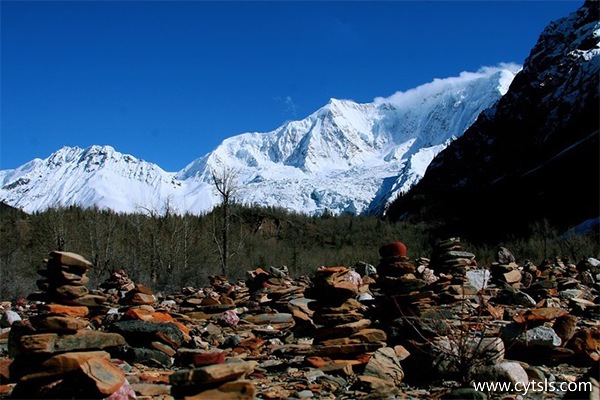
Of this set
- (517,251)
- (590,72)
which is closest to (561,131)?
(590,72)

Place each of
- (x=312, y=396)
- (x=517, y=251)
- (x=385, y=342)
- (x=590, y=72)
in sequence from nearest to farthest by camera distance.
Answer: (x=312, y=396), (x=385, y=342), (x=517, y=251), (x=590, y=72)

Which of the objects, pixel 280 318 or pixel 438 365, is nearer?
pixel 438 365

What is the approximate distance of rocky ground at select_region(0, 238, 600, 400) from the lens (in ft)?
16.6

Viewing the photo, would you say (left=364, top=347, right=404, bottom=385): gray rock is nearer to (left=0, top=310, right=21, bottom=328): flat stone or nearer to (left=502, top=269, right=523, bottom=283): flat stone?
(left=0, top=310, right=21, bottom=328): flat stone

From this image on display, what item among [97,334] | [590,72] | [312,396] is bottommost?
[312,396]

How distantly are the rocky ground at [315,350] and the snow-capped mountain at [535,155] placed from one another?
74.9 meters

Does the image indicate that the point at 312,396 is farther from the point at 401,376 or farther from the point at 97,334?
the point at 97,334

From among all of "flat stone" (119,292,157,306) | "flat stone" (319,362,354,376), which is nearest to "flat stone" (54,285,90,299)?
"flat stone" (319,362,354,376)

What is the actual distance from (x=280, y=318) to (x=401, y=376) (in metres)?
5.71

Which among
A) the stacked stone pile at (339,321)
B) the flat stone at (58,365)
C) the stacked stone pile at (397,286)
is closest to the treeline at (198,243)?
the stacked stone pile at (397,286)

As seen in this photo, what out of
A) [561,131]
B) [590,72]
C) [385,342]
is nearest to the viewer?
[385,342]

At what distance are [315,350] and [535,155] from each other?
126244mm

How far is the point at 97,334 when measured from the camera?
6.09 metres

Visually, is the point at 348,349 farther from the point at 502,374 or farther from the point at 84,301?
the point at 84,301
